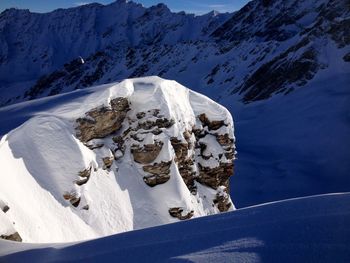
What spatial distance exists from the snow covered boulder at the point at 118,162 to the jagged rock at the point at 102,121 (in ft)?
0.13

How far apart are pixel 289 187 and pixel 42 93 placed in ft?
386

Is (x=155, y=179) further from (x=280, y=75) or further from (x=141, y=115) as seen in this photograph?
(x=280, y=75)

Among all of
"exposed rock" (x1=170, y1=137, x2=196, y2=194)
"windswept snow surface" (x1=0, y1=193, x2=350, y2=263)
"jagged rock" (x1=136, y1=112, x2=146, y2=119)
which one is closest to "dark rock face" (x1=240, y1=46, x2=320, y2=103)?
"exposed rock" (x1=170, y1=137, x2=196, y2=194)

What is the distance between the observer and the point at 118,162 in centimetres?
1500

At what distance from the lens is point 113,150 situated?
15.0m

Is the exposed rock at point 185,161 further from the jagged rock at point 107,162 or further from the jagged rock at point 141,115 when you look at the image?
the jagged rock at point 107,162

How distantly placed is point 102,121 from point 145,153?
2.09 meters

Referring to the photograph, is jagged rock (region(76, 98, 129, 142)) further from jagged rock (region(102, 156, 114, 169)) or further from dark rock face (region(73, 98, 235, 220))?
jagged rock (region(102, 156, 114, 169))

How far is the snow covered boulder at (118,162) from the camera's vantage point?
11.3m

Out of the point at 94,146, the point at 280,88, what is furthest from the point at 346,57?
the point at 94,146

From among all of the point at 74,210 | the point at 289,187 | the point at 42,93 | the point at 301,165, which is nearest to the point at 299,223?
the point at 74,210

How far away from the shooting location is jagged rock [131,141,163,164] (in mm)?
15125

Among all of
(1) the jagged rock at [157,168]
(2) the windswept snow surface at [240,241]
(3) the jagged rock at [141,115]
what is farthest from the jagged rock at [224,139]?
(2) the windswept snow surface at [240,241]

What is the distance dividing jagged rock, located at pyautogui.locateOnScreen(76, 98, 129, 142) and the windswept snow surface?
24.7 ft
